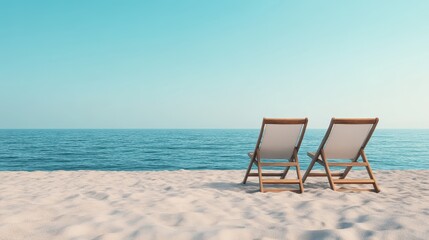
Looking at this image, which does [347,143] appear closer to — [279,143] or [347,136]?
[347,136]

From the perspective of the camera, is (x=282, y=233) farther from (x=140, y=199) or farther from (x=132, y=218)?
(x=140, y=199)

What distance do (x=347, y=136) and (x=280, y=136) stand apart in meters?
Answer: 1.00

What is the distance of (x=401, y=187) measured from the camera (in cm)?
465

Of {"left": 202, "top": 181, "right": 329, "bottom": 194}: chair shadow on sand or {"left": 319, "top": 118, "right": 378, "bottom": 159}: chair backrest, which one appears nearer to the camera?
{"left": 319, "top": 118, "right": 378, "bottom": 159}: chair backrest

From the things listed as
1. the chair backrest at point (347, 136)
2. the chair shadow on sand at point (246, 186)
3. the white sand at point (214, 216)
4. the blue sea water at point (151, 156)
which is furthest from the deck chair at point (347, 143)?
the blue sea water at point (151, 156)

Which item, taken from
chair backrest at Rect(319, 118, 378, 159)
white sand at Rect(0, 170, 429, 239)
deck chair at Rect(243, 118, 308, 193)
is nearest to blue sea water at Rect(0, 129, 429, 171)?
deck chair at Rect(243, 118, 308, 193)

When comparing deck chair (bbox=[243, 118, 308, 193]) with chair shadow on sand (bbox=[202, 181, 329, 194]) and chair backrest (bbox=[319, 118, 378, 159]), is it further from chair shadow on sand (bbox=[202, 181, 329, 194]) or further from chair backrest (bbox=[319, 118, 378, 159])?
chair backrest (bbox=[319, 118, 378, 159])

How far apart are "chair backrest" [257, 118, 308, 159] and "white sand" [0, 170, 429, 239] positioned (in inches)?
32.2

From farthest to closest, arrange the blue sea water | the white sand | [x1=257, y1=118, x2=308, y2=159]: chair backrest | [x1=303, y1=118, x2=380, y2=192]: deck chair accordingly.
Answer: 1. the blue sea water
2. [x1=257, y1=118, x2=308, y2=159]: chair backrest
3. [x1=303, y1=118, x2=380, y2=192]: deck chair
4. the white sand

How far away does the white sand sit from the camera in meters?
2.10

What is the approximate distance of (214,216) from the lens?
2.66 metres

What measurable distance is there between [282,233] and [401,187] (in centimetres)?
365

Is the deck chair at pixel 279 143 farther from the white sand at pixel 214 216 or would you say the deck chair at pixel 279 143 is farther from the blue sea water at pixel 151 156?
the blue sea water at pixel 151 156

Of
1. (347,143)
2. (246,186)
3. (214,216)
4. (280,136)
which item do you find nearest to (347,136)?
(347,143)
